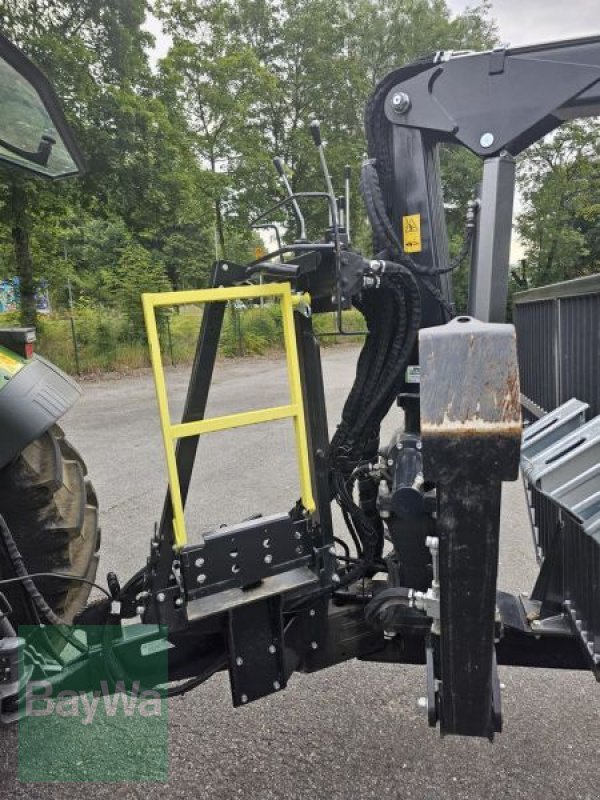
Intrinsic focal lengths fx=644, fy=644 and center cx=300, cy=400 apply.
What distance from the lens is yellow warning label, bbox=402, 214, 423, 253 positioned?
Answer: 2301mm

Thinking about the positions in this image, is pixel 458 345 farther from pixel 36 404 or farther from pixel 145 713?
pixel 145 713

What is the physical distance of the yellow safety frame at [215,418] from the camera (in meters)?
1.69

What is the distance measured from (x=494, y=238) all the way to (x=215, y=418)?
1.05 meters

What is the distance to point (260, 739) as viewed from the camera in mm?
2436

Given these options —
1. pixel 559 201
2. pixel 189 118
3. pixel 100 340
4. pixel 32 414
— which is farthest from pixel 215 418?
pixel 559 201

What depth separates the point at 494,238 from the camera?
80.3 inches

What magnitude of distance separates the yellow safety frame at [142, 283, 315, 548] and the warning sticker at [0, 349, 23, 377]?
70 cm

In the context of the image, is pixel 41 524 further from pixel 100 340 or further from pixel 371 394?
pixel 100 340

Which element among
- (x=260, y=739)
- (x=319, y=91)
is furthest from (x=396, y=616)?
(x=319, y=91)

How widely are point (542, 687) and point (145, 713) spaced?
166 cm

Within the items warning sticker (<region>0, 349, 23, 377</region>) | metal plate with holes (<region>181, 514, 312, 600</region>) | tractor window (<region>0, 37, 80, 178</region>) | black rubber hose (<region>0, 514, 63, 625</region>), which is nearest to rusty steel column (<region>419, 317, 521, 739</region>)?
metal plate with holes (<region>181, 514, 312, 600</region>)

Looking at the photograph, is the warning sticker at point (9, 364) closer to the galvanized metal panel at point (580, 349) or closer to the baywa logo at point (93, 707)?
the baywa logo at point (93, 707)

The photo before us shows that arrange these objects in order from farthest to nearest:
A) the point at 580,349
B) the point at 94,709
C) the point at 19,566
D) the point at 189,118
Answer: the point at 189,118
the point at 94,709
the point at 580,349
the point at 19,566

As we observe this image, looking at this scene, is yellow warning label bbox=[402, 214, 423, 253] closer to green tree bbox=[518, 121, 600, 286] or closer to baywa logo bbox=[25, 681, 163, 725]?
baywa logo bbox=[25, 681, 163, 725]
